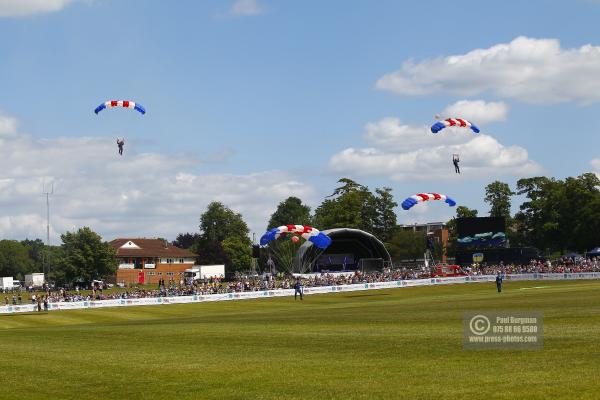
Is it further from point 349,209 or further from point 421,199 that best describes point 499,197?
point 421,199

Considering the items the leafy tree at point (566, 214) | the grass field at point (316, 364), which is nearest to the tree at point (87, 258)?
the leafy tree at point (566, 214)

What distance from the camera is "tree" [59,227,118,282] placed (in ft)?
470

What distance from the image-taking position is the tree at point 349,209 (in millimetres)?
159125

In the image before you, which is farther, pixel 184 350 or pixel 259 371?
pixel 184 350

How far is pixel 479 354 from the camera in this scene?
1950 cm

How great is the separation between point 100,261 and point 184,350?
124 metres

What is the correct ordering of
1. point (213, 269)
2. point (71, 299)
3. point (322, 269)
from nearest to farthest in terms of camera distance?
point (71, 299)
point (322, 269)
point (213, 269)

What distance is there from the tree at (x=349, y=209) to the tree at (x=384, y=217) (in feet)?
4.38

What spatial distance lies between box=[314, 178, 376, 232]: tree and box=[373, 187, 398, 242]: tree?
1.33m

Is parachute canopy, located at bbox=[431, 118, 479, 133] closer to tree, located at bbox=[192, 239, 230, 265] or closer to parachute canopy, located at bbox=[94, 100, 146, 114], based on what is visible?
parachute canopy, located at bbox=[94, 100, 146, 114]

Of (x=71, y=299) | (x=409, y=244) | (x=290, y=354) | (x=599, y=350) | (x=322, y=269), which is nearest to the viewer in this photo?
(x=599, y=350)

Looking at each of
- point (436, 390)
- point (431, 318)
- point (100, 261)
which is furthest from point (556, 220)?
point (436, 390)

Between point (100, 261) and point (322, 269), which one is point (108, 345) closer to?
point (322, 269)

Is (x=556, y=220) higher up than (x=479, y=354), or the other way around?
(x=556, y=220)
